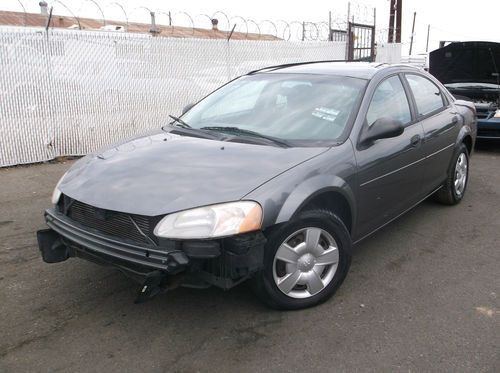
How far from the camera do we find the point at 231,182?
2.86m

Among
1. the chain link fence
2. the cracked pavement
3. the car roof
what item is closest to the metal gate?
the chain link fence

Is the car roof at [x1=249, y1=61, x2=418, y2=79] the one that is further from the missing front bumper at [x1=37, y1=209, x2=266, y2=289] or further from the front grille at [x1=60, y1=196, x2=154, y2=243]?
the front grille at [x1=60, y1=196, x2=154, y2=243]

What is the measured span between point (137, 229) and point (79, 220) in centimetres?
54

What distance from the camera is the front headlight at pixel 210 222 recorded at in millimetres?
2631

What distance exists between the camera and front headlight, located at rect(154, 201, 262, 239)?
2.63m

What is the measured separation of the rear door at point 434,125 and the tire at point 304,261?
1601 millimetres

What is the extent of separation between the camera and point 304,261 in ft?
10.2

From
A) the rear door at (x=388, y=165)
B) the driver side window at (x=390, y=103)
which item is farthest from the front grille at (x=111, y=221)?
the driver side window at (x=390, y=103)

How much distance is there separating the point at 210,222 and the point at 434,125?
2.84 m

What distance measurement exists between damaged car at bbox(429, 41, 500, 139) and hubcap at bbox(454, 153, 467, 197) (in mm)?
2964

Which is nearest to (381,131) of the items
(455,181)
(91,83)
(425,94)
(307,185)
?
(307,185)

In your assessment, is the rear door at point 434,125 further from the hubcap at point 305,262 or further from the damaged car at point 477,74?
the damaged car at point 477,74

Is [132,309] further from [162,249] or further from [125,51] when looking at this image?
[125,51]

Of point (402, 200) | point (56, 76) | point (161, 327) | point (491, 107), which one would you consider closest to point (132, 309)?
point (161, 327)
